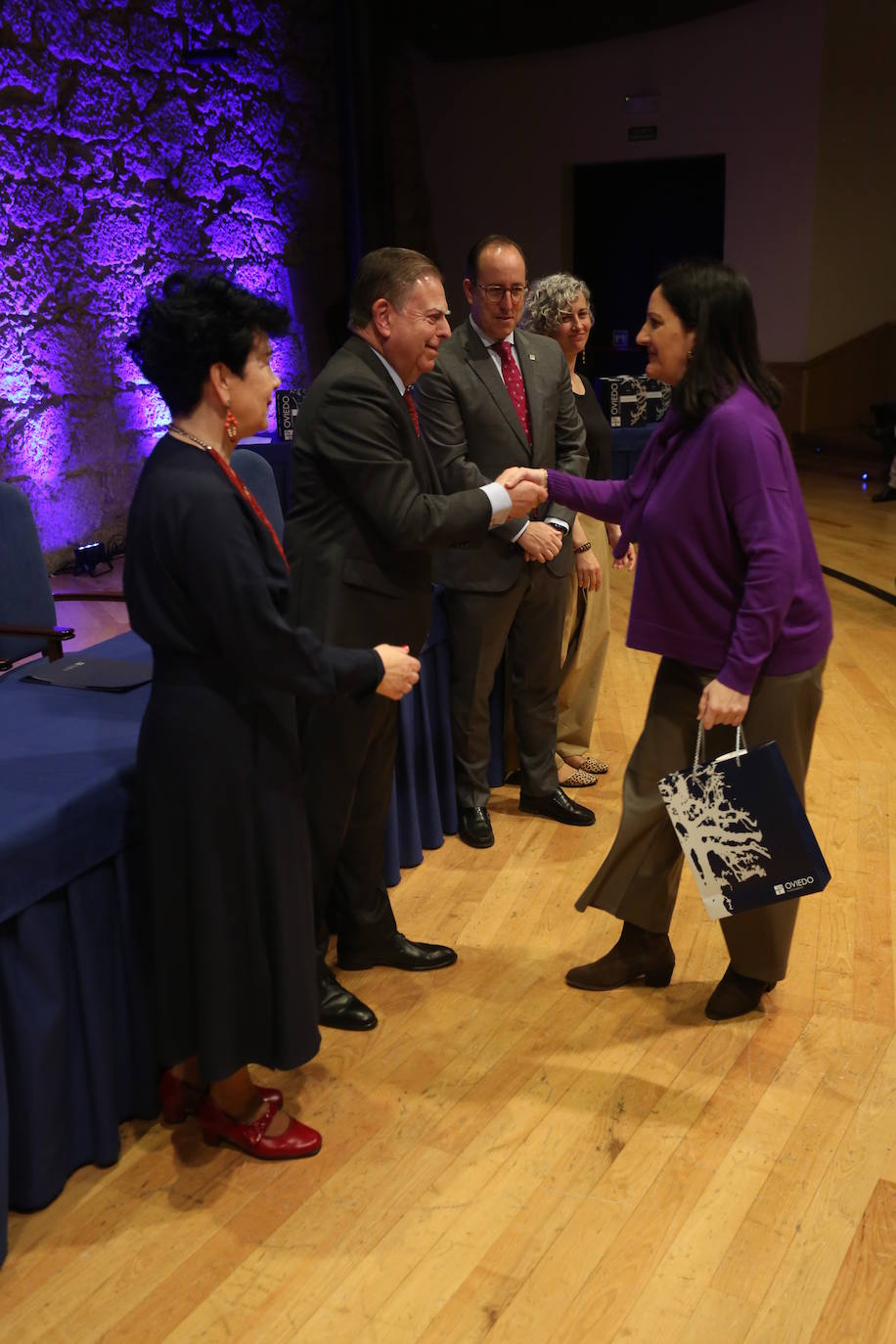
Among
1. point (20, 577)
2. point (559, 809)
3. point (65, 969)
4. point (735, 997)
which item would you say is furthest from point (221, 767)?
point (559, 809)

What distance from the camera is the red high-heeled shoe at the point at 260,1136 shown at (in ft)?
7.43

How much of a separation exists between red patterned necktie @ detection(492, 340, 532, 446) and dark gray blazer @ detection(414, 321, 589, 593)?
0.02 meters

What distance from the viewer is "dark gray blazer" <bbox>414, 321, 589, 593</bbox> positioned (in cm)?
327

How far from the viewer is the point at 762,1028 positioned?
265cm

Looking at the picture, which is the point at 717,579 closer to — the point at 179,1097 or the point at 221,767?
the point at 221,767

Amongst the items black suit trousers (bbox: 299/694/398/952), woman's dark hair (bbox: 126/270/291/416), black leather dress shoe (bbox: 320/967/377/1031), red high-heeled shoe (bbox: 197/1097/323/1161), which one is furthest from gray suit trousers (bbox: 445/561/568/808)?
woman's dark hair (bbox: 126/270/291/416)

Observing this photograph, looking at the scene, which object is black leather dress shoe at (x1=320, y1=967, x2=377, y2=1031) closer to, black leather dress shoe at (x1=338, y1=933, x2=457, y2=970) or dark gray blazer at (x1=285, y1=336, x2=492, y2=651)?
black leather dress shoe at (x1=338, y1=933, x2=457, y2=970)

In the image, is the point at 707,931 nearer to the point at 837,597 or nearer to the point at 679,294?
the point at 679,294

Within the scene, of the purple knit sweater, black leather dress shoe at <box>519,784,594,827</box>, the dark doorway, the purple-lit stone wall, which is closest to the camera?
the purple knit sweater

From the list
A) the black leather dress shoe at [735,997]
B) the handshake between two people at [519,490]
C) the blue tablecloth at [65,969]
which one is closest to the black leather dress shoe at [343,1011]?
the blue tablecloth at [65,969]

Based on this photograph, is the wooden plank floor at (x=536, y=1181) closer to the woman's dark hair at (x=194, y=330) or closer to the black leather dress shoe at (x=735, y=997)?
the black leather dress shoe at (x=735, y=997)

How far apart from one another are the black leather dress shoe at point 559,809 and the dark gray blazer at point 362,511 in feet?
4.02

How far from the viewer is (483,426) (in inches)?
130

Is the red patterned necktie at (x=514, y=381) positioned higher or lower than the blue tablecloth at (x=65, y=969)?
higher
